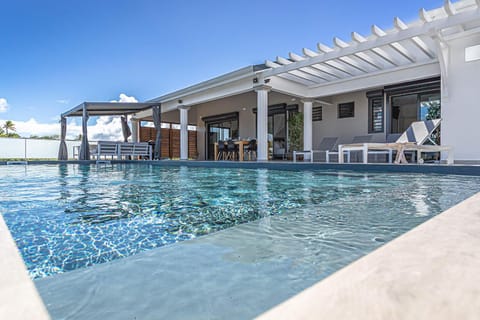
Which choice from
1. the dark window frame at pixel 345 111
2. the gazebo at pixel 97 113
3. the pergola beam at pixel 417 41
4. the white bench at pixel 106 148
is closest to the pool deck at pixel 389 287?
the pergola beam at pixel 417 41

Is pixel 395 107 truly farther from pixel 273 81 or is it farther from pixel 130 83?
pixel 130 83

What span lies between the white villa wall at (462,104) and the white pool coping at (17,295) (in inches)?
290

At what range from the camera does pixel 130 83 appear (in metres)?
19.6

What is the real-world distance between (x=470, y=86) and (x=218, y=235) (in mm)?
6810

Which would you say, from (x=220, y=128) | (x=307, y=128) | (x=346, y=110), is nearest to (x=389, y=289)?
(x=307, y=128)

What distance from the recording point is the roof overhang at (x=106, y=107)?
11.3 meters

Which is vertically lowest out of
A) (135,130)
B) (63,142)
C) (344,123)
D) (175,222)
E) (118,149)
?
(175,222)

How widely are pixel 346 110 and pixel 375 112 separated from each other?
38.3 inches

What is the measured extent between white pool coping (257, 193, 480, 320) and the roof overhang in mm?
11588

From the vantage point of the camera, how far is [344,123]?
9852mm

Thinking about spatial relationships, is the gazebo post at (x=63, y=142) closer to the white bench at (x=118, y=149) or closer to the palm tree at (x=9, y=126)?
the white bench at (x=118, y=149)

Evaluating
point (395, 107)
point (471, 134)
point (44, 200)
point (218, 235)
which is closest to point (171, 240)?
point (218, 235)

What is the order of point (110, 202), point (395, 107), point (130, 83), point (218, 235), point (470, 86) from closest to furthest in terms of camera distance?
point (218, 235) < point (110, 202) < point (470, 86) < point (395, 107) < point (130, 83)

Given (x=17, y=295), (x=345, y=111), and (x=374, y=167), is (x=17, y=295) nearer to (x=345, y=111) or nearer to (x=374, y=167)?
(x=374, y=167)
